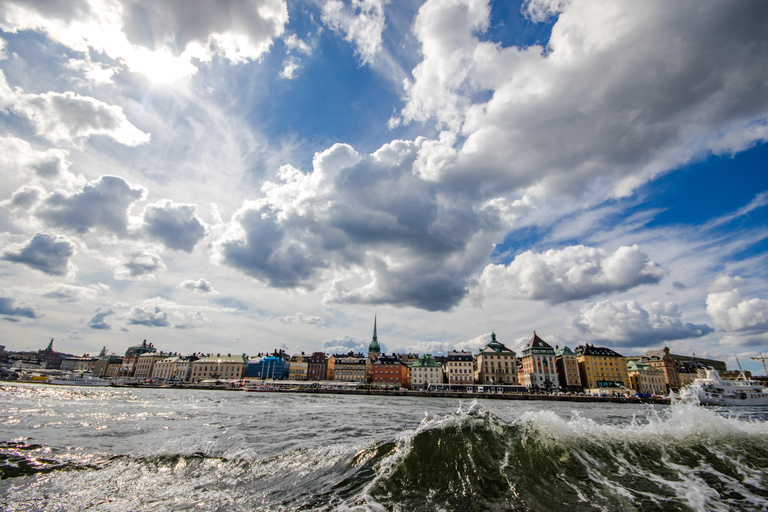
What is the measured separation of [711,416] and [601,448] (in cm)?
790

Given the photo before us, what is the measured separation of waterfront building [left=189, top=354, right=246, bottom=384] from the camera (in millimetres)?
154125

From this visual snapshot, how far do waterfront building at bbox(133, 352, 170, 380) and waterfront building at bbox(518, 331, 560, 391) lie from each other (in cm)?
17350


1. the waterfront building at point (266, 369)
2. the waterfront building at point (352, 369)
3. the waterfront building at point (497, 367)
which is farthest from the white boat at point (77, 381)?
the waterfront building at point (497, 367)

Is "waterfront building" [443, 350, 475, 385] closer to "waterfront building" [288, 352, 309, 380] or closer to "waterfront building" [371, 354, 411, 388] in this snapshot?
"waterfront building" [371, 354, 411, 388]

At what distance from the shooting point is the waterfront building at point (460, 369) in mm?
135000

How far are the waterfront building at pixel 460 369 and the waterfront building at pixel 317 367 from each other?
5939 centimetres

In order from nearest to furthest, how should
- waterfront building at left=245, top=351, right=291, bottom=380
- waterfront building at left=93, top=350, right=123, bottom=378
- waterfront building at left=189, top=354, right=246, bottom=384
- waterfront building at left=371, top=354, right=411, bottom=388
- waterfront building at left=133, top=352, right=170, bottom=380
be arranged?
1. waterfront building at left=371, top=354, right=411, bottom=388
2. waterfront building at left=245, top=351, right=291, bottom=380
3. waterfront building at left=189, top=354, right=246, bottom=384
4. waterfront building at left=133, top=352, right=170, bottom=380
5. waterfront building at left=93, top=350, right=123, bottom=378

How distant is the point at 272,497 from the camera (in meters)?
8.01

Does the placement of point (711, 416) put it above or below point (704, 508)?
above

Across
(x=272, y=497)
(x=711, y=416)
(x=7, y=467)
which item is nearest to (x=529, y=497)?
(x=272, y=497)

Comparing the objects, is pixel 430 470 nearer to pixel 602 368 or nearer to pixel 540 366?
pixel 540 366

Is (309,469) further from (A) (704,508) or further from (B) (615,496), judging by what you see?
(A) (704,508)

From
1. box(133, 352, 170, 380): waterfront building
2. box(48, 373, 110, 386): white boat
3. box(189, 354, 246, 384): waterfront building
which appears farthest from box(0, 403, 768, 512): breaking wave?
box(133, 352, 170, 380): waterfront building

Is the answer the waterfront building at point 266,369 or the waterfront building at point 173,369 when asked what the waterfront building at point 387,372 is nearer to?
the waterfront building at point 266,369
